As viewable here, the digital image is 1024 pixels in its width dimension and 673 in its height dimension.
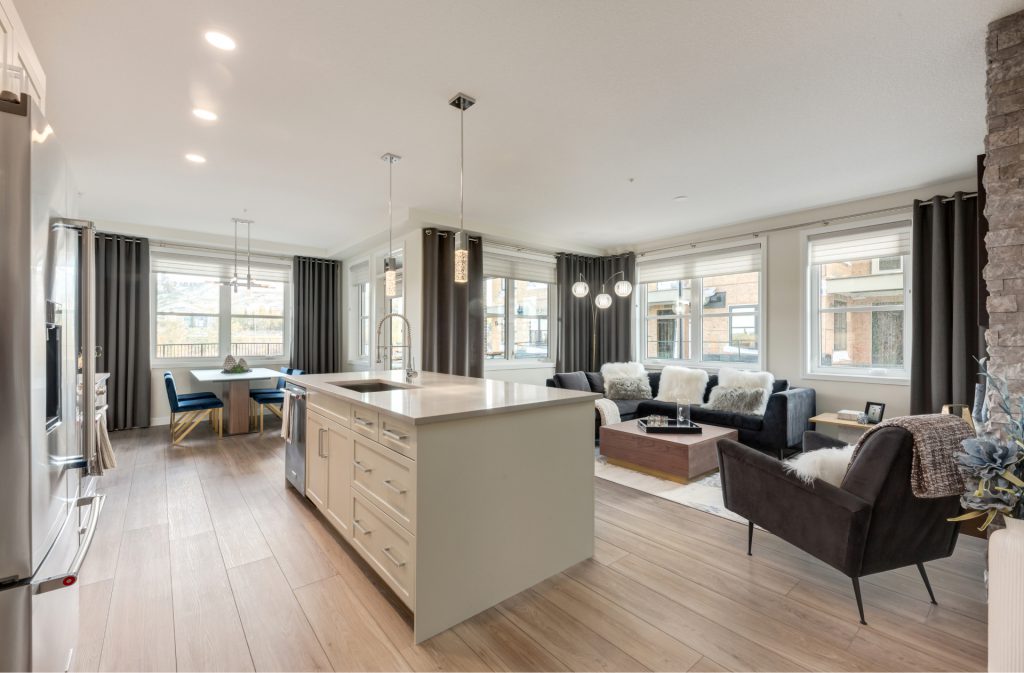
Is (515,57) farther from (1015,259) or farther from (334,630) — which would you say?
(334,630)

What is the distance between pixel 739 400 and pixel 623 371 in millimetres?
1545

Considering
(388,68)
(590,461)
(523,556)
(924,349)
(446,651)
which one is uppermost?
(388,68)

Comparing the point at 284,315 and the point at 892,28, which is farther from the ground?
the point at 892,28

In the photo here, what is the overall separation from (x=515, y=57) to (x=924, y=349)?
14.8 ft

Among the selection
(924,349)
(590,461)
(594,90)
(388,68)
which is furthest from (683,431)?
(388,68)

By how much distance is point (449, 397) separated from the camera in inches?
95.2

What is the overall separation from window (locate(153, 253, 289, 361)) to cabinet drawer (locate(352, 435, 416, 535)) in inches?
189

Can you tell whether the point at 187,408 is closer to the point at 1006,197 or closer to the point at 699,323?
the point at 699,323

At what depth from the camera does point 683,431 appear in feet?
13.5

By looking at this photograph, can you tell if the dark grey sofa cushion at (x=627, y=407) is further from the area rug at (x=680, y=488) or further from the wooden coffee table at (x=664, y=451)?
the area rug at (x=680, y=488)

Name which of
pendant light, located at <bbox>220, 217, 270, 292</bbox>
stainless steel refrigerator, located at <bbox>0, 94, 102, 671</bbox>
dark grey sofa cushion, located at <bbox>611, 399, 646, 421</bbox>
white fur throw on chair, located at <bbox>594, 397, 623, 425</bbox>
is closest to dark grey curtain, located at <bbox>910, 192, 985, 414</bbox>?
dark grey sofa cushion, located at <bbox>611, 399, 646, 421</bbox>

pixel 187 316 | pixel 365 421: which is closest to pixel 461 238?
pixel 365 421

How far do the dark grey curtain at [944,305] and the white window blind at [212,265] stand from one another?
7.85 m

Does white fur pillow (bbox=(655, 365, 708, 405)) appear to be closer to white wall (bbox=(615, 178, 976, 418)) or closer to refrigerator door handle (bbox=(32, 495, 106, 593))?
white wall (bbox=(615, 178, 976, 418))
